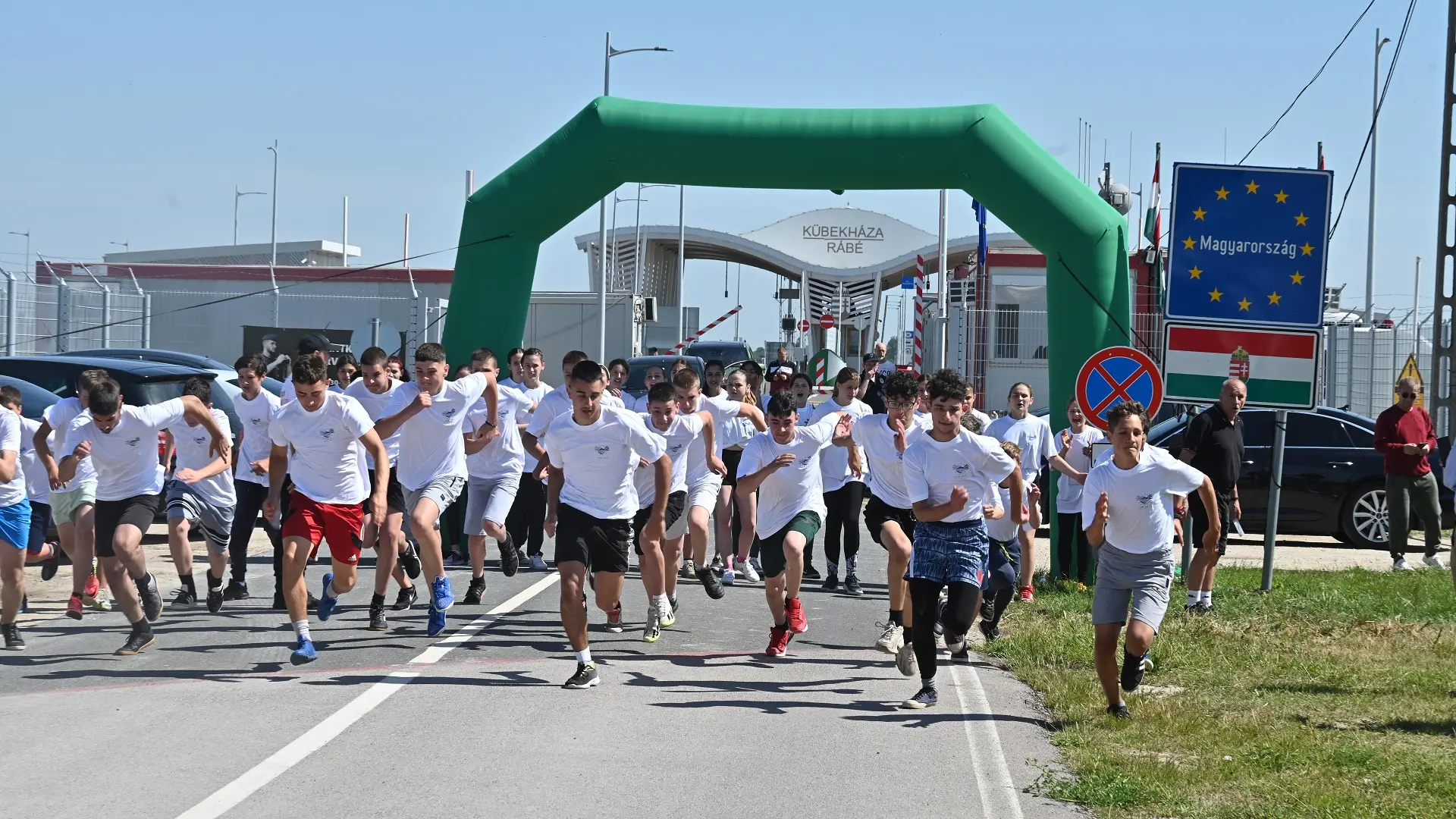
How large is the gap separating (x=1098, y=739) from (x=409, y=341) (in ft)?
59.8

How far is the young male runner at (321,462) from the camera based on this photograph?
968 cm

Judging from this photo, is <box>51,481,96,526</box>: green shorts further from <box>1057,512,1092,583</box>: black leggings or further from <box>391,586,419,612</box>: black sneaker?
<box>1057,512,1092,583</box>: black leggings

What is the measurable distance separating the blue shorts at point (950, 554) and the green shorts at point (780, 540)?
1.74 m

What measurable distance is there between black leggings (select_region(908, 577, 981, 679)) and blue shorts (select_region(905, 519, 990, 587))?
0.04 meters

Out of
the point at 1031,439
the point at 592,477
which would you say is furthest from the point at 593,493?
the point at 1031,439

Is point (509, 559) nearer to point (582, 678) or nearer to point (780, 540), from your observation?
point (780, 540)

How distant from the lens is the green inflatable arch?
14531 millimetres

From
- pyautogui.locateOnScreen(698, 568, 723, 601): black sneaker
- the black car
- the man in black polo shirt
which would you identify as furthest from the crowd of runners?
the black car

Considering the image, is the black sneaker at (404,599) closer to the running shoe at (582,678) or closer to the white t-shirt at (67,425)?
the white t-shirt at (67,425)

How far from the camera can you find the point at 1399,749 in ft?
25.3

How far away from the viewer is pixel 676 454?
11109mm

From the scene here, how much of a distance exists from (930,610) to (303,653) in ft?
11.5

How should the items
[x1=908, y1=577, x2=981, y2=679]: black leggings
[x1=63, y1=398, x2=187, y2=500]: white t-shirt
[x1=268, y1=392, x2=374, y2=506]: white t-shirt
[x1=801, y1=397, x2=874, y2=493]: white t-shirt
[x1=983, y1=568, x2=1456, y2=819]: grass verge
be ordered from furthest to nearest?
[x1=801, y1=397, x2=874, y2=493]: white t-shirt → [x1=63, y1=398, x2=187, y2=500]: white t-shirt → [x1=268, y1=392, x2=374, y2=506]: white t-shirt → [x1=908, y1=577, x2=981, y2=679]: black leggings → [x1=983, y1=568, x2=1456, y2=819]: grass verge

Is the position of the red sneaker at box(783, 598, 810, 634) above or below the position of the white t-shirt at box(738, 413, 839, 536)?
below
